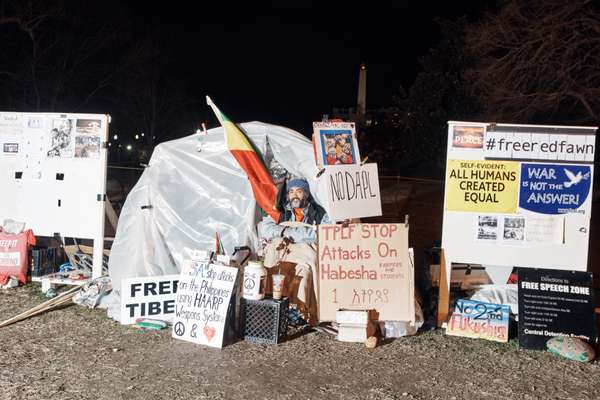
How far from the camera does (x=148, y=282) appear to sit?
6.16 meters

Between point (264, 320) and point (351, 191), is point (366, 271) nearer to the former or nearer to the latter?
point (351, 191)

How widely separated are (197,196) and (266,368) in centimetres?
256

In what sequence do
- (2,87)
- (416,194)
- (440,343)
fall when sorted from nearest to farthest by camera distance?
(440,343)
(416,194)
(2,87)

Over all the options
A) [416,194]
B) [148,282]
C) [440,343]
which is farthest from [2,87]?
[440,343]

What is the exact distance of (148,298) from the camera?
615cm

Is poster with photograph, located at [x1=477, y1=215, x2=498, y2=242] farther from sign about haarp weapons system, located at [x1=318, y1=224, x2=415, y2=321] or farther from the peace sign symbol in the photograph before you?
the peace sign symbol

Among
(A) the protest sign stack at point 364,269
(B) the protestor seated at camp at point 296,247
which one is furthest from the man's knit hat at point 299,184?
(A) the protest sign stack at point 364,269

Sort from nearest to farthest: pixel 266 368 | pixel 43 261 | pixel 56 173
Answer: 1. pixel 266 368
2. pixel 56 173
3. pixel 43 261

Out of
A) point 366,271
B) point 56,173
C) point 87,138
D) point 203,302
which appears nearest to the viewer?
point 203,302

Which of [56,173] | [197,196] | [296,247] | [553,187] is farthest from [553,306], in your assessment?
[56,173]

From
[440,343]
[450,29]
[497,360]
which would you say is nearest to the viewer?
[497,360]

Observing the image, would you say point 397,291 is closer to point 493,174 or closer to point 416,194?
point 493,174

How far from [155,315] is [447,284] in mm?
2988

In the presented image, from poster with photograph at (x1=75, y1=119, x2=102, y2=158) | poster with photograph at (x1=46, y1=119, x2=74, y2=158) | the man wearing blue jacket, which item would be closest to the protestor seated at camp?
the man wearing blue jacket
